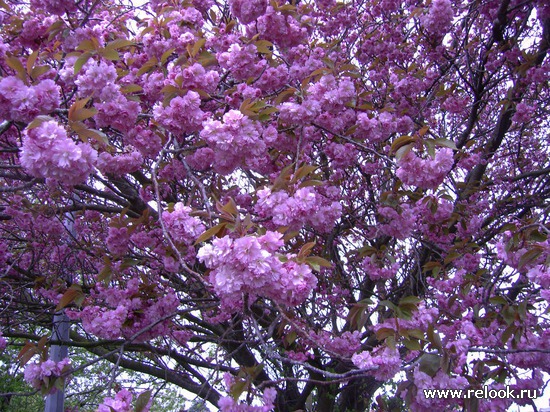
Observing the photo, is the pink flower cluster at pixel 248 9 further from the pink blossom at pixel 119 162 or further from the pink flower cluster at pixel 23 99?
the pink flower cluster at pixel 23 99

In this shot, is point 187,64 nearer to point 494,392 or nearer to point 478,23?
point 494,392

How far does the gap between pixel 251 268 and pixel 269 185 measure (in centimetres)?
87

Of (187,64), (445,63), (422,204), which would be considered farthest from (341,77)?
(445,63)

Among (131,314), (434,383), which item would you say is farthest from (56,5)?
(434,383)

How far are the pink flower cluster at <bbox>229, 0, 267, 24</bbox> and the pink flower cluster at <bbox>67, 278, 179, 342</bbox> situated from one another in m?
1.50

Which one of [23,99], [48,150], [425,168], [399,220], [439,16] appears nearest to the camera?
[48,150]

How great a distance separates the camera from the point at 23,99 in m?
1.53

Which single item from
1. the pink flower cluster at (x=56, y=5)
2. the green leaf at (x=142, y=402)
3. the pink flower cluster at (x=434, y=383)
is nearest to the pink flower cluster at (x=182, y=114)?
the pink flower cluster at (x=56, y=5)

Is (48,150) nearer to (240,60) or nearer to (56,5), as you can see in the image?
(240,60)

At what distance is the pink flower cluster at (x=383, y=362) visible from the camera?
5.60ft

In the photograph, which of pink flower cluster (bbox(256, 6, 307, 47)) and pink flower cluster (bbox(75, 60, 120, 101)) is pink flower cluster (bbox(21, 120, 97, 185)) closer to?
pink flower cluster (bbox(75, 60, 120, 101))

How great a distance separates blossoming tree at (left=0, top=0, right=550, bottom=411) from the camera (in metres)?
1.59

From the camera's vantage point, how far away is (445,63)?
12.3 feet

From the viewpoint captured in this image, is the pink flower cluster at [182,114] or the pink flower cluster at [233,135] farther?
the pink flower cluster at [182,114]
